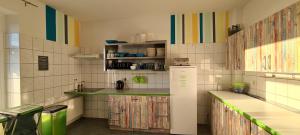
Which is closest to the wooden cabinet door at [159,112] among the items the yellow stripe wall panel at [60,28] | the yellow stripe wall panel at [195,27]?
the yellow stripe wall panel at [195,27]

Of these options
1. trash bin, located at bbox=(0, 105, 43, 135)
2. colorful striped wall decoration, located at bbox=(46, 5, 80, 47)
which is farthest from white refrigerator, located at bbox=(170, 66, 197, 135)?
colorful striped wall decoration, located at bbox=(46, 5, 80, 47)

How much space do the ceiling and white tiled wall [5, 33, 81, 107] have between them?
775 mm

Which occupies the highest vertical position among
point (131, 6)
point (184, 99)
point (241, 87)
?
point (131, 6)

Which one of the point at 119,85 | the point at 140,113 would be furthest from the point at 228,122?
the point at 119,85

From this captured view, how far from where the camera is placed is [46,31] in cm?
282

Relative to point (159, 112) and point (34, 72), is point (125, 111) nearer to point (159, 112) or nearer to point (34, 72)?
point (159, 112)

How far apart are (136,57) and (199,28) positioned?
1.49 m

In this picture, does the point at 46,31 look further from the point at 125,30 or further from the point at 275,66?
the point at 275,66

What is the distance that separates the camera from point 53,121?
2.54 metres

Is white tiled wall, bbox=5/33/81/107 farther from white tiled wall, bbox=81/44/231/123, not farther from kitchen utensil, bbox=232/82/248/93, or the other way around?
kitchen utensil, bbox=232/82/248/93

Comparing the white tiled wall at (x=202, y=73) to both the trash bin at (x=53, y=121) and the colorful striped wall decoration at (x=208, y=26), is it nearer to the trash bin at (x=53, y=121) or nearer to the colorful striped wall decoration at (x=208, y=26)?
the colorful striped wall decoration at (x=208, y=26)

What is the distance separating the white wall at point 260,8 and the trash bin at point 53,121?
3538mm

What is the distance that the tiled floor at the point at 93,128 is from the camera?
3053 millimetres

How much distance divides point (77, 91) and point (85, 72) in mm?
585
